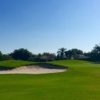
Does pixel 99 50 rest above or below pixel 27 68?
above

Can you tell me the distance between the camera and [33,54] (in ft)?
419

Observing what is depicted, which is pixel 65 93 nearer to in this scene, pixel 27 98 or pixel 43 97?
pixel 43 97

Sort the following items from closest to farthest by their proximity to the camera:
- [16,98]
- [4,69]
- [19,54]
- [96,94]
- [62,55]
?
[16,98] < [96,94] < [4,69] < [19,54] < [62,55]

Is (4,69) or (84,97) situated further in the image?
(4,69)

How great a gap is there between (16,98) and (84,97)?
13.5 ft

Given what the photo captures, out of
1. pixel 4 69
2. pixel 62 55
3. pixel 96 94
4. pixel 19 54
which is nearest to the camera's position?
pixel 96 94

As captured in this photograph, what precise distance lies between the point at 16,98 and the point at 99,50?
112 metres

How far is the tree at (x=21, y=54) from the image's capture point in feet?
400

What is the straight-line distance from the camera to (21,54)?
12256 centimetres

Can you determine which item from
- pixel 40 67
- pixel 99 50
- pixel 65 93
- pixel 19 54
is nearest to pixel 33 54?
pixel 19 54

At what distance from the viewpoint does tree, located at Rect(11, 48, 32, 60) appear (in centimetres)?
12186

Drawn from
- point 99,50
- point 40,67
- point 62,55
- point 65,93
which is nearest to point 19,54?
point 62,55

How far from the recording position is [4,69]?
118ft

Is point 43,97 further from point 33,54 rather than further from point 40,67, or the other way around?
point 33,54
